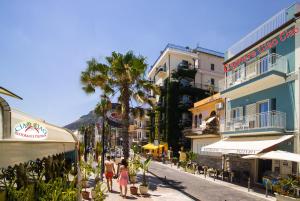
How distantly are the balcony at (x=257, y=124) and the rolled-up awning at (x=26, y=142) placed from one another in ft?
50.7

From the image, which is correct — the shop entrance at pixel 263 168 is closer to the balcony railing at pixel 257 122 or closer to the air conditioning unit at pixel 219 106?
the balcony railing at pixel 257 122

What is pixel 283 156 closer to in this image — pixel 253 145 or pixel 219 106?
pixel 253 145

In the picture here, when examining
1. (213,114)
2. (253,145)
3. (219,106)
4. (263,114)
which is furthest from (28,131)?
(213,114)

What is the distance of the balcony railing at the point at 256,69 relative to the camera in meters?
20.1

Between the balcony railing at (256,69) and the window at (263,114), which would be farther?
the window at (263,114)

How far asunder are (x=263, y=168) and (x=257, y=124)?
3.14m

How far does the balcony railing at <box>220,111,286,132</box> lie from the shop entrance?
2471 millimetres

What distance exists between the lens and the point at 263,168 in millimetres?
22594

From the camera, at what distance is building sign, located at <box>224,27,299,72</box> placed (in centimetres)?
1941

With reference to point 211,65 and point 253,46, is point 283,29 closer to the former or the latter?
point 253,46

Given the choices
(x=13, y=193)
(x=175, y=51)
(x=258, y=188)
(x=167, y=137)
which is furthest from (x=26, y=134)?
(x=175, y=51)

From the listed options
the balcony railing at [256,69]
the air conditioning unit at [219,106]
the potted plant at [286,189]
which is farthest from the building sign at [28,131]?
the air conditioning unit at [219,106]

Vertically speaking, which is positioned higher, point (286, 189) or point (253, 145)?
point (253, 145)

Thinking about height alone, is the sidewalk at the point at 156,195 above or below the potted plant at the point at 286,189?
below
